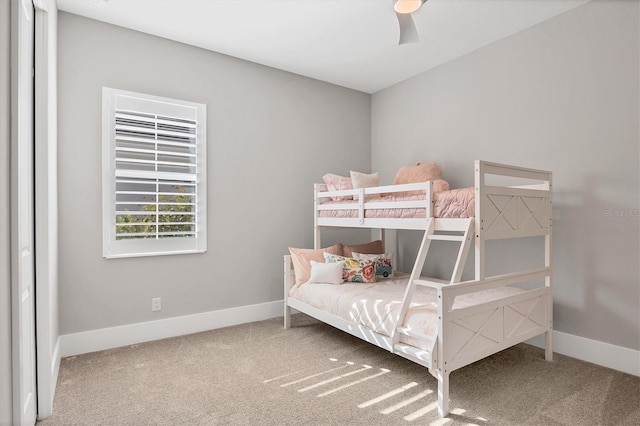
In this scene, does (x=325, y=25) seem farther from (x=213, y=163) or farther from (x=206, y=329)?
(x=206, y=329)

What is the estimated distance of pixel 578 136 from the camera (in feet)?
9.30

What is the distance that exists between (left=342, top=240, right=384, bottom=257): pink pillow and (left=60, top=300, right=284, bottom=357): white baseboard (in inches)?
34.3

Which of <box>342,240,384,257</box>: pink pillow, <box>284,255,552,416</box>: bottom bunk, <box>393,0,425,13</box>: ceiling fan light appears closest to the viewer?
<box>284,255,552,416</box>: bottom bunk

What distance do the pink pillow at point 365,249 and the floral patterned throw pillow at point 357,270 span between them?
34 cm

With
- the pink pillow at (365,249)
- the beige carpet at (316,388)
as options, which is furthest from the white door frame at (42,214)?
the pink pillow at (365,249)

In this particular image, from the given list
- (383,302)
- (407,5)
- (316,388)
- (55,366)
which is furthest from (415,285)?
(55,366)

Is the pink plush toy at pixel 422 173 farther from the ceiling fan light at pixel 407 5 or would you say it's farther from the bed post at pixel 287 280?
the ceiling fan light at pixel 407 5

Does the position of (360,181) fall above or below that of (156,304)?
above

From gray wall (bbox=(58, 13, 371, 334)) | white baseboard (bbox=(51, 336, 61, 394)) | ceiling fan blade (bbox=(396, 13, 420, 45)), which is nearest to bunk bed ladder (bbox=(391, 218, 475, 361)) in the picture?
ceiling fan blade (bbox=(396, 13, 420, 45))

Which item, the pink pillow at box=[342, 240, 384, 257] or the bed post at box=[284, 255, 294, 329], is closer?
the bed post at box=[284, 255, 294, 329]

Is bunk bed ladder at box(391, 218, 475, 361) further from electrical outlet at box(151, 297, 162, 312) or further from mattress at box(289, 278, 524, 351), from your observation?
electrical outlet at box(151, 297, 162, 312)

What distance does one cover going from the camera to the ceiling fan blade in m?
2.39

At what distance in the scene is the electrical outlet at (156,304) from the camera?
3.24 meters

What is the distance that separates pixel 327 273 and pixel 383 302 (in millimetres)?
803
